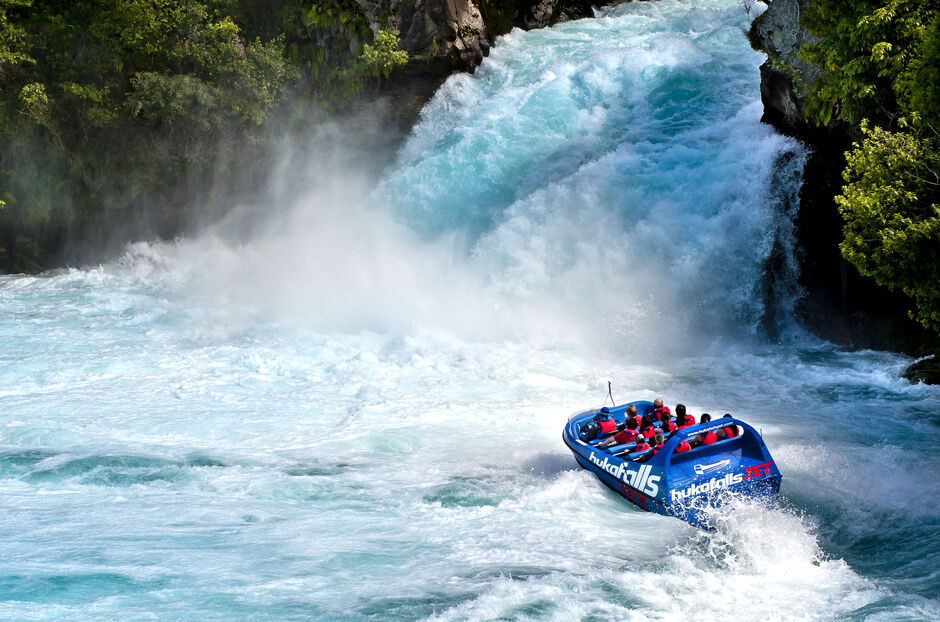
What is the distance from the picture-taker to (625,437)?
503 inches

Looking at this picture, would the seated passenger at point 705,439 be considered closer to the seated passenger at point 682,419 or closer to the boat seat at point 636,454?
the boat seat at point 636,454

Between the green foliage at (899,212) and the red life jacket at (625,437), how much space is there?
4111 mm

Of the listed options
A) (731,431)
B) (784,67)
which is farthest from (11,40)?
(731,431)

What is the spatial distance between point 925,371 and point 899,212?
18.2 ft

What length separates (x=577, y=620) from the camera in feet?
30.2

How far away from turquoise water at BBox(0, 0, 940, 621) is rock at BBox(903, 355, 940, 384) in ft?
1.11

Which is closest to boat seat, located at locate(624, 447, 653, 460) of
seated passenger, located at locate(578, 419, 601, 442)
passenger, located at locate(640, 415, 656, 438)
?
passenger, located at locate(640, 415, 656, 438)

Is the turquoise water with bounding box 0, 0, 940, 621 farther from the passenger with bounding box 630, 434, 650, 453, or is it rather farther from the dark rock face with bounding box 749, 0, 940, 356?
the passenger with bounding box 630, 434, 650, 453

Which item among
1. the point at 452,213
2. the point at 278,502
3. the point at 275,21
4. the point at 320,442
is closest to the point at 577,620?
the point at 278,502

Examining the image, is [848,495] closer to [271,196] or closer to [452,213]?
[452,213]

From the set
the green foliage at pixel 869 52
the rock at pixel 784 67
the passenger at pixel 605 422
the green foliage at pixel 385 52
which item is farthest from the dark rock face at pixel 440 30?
the passenger at pixel 605 422

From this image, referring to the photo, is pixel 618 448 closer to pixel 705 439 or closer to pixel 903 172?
pixel 705 439

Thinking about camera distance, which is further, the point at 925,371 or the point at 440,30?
the point at 440,30

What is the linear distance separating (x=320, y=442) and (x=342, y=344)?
541 centimetres
